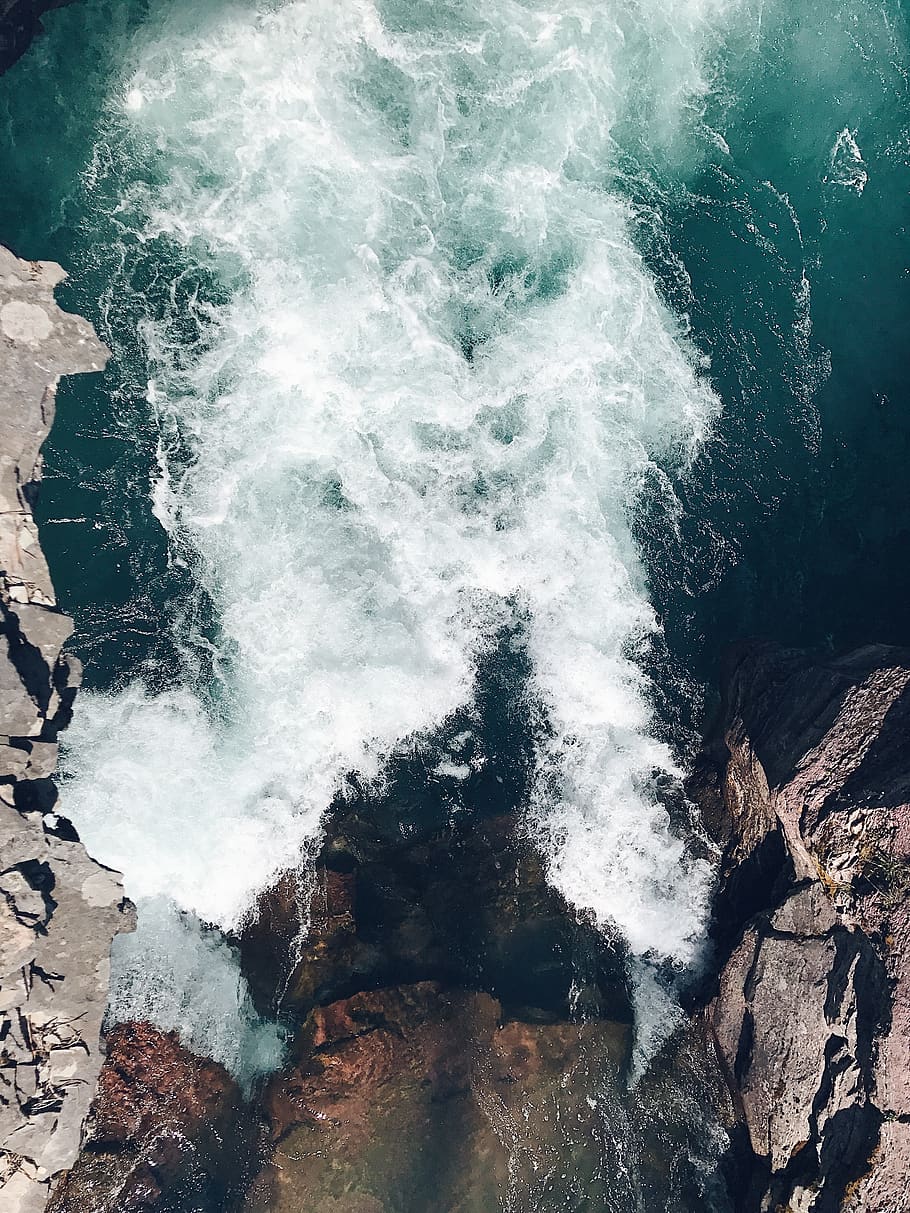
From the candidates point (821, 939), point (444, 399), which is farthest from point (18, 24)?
point (821, 939)

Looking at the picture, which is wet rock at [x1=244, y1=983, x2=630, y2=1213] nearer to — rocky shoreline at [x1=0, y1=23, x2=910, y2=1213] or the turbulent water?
rocky shoreline at [x1=0, y1=23, x2=910, y2=1213]

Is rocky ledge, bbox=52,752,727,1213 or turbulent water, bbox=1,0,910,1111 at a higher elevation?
A: turbulent water, bbox=1,0,910,1111

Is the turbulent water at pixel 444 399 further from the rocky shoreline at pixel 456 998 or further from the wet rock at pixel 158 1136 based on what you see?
the wet rock at pixel 158 1136

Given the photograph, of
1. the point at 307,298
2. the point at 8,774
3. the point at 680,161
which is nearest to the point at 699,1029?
the point at 8,774

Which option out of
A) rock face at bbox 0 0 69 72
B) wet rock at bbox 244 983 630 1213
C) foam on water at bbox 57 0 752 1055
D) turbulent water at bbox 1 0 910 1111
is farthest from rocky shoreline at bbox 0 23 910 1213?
rock face at bbox 0 0 69 72

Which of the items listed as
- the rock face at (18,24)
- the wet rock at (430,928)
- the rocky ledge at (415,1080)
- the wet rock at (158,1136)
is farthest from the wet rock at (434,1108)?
the rock face at (18,24)

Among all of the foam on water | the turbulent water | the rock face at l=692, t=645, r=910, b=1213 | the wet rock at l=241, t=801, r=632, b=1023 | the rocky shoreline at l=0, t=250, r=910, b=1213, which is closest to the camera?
the rock face at l=692, t=645, r=910, b=1213
